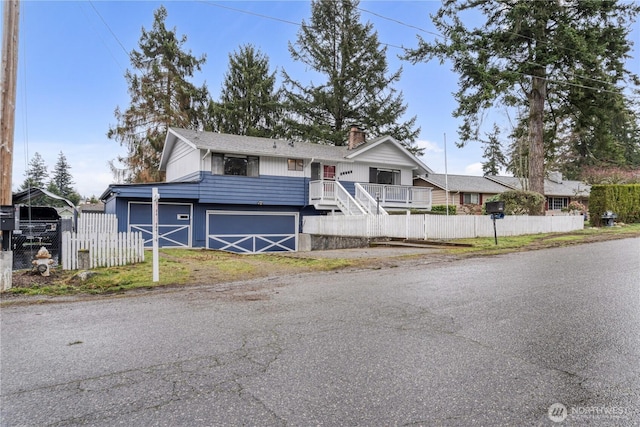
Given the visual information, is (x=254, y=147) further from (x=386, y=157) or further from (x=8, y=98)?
(x=8, y=98)

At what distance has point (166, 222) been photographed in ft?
62.2

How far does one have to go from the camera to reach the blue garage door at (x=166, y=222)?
18.2 metres

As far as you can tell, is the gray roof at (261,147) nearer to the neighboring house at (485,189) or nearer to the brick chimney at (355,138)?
the brick chimney at (355,138)

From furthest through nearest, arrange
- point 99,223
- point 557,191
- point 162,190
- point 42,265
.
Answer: point 557,191 → point 162,190 → point 99,223 → point 42,265

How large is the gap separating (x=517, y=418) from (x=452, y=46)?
2035cm

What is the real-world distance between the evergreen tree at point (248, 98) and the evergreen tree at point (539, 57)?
16372 millimetres

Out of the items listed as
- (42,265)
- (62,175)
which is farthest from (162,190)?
(62,175)

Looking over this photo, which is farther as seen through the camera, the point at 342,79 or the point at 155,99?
the point at 342,79

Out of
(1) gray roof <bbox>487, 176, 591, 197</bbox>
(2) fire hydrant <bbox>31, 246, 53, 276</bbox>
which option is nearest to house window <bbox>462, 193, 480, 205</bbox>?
(1) gray roof <bbox>487, 176, 591, 197</bbox>

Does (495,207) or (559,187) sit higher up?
(559,187)

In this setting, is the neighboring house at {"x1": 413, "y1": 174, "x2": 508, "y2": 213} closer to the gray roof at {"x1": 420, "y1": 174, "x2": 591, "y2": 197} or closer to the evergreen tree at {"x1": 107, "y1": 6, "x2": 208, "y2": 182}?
the gray roof at {"x1": 420, "y1": 174, "x2": 591, "y2": 197}

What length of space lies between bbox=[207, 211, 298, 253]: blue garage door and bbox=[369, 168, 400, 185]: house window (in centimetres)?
547

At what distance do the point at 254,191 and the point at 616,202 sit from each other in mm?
19587

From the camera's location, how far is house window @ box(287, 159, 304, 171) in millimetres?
21734
